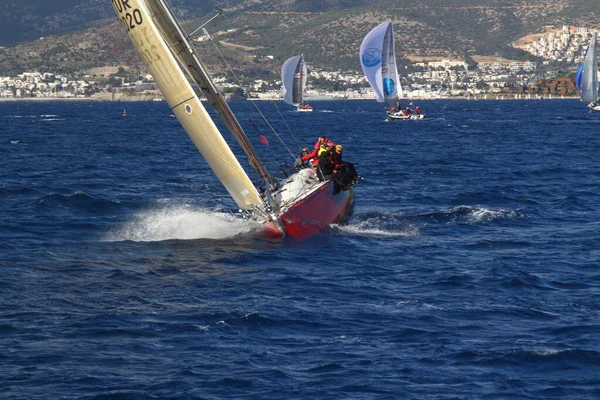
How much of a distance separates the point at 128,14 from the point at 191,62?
1807 millimetres

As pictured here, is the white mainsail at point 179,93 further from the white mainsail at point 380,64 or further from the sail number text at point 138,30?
the white mainsail at point 380,64

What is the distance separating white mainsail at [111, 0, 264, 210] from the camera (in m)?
23.2

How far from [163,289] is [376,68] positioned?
6367 cm

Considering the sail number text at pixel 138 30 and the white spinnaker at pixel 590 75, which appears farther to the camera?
the white spinnaker at pixel 590 75

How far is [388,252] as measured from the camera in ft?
74.5

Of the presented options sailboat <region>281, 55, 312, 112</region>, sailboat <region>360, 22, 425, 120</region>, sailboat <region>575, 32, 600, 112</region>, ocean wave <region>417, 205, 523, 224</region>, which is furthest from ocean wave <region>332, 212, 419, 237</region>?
sailboat <region>575, 32, 600, 112</region>

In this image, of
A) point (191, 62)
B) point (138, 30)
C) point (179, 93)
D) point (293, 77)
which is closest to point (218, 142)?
point (179, 93)

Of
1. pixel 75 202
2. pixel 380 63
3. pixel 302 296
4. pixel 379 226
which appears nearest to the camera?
pixel 302 296

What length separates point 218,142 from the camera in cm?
2391

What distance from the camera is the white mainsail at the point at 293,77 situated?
356 ft

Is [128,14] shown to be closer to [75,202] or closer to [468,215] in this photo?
[75,202]

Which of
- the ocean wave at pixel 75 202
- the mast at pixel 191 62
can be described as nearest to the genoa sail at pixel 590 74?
the ocean wave at pixel 75 202

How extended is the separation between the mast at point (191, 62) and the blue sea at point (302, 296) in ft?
6.27

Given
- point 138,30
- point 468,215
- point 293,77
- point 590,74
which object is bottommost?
point 590,74
